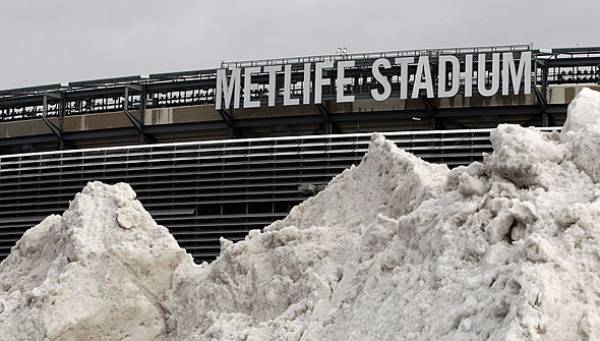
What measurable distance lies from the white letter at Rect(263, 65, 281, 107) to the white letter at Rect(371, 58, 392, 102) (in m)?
3.74

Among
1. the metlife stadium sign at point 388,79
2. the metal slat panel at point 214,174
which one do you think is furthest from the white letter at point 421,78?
the metal slat panel at point 214,174

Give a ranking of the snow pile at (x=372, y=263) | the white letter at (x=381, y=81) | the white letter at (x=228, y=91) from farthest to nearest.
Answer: the white letter at (x=228, y=91) → the white letter at (x=381, y=81) → the snow pile at (x=372, y=263)

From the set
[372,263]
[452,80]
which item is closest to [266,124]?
[452,80]

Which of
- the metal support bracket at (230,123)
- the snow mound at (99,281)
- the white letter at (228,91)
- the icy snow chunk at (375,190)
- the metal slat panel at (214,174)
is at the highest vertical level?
the white letter at (228,91)

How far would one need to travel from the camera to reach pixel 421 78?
127 ft

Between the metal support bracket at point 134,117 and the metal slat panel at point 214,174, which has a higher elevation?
the metal support bracket at point 134,117

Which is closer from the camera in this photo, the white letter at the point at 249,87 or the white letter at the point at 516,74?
the white letter at the point at 516,74

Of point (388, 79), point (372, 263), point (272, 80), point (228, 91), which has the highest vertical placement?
point (272, 80)

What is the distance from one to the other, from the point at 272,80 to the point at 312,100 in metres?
1.73

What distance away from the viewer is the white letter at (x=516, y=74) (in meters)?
38.1

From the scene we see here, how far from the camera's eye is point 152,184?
3953 cm

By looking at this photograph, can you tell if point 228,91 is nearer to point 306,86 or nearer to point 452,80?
point 306,86

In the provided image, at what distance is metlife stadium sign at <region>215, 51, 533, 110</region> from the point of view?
3828cm

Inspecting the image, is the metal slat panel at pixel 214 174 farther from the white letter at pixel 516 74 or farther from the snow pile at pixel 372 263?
the snow pile at pixel 372 263
